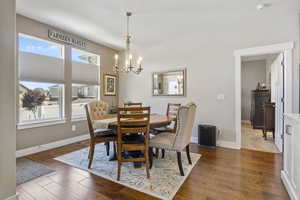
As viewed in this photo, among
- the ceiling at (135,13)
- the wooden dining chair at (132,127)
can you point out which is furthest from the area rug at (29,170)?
the ceiling at (135,13)

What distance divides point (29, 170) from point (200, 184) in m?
2.48

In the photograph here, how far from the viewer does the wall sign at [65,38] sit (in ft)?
11.0

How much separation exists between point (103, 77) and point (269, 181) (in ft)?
14.1

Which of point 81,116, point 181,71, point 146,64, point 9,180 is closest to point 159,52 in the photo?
point 146,64

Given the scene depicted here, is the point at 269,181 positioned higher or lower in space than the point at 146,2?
lower

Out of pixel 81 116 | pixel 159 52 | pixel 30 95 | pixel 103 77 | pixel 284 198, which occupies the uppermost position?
pixel 159 52

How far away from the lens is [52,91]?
346 centimetres

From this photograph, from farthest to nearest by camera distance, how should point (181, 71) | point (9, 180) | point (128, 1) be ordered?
point (181, 71), point (128, 1), point (9, 180)

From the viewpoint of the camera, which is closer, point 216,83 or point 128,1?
point 128,1

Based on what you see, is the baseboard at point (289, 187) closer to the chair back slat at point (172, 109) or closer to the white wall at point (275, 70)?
the chair back slat at point (172, 109)

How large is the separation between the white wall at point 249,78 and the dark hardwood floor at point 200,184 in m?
4.08

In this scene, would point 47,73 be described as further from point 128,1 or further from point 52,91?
point 128,1

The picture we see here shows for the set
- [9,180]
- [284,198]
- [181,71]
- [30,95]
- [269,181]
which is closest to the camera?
[9,180]

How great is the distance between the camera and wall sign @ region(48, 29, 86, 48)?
131 inches
